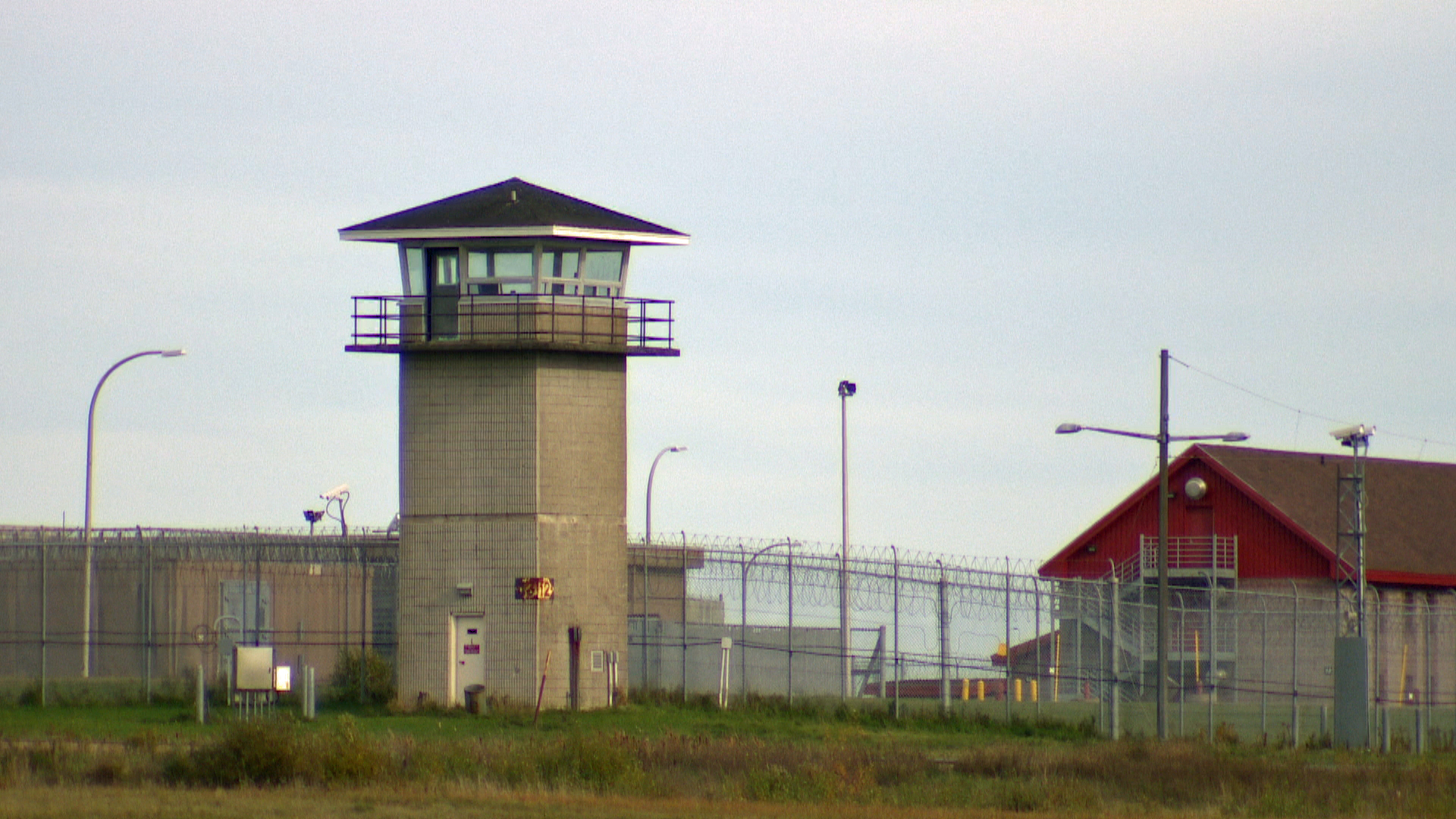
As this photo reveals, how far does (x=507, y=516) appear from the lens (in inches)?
1293

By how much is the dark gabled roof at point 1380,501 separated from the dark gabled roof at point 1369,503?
0.03 m

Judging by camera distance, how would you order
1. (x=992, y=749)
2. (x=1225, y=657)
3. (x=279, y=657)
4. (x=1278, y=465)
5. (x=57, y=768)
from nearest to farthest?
(x=57, y=768) < (x=992, y=749) < (x=279, y=657) < (x=1225, y=657) < (x=1278, y=465)

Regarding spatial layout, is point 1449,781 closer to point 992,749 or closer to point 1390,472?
point 992,749

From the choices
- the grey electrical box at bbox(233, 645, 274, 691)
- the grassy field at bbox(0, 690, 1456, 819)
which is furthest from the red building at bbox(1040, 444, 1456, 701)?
the grey electrical box at bbox(233, 645, 274, 691)

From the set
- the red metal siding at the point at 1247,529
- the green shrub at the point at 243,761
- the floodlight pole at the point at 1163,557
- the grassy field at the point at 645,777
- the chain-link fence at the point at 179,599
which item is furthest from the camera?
the red metal siding at the point at 1247,529

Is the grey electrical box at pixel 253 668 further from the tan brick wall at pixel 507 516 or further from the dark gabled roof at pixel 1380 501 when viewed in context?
the dark gabled roof at pixel 1380 501

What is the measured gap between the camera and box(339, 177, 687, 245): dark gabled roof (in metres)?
32.8

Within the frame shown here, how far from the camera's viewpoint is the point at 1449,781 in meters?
23.8

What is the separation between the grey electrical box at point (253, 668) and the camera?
3008cm

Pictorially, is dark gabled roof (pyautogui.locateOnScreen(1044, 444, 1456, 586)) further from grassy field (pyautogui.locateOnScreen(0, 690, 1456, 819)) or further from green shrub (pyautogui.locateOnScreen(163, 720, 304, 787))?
green shrub (pyautogui.locateOnScreen(163, 720, 304, 787))

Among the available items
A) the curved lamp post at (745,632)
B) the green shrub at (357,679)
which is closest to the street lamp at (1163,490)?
the curved lamp post at (745,632)

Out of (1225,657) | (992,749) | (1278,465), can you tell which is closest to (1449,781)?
(992,749)

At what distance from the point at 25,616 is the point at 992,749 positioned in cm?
2124

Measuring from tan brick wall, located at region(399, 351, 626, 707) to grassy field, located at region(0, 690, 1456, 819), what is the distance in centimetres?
424
